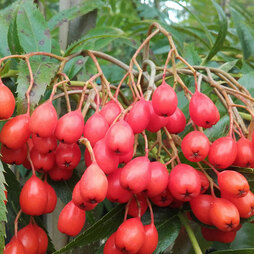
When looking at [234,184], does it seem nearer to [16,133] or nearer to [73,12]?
[16,133]

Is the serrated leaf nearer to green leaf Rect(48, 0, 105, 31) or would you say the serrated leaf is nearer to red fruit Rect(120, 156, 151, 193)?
red fruit Rect(120, 156, 151, 193)

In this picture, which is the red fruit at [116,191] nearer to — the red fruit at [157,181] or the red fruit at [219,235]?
the red fruit at [157,181]

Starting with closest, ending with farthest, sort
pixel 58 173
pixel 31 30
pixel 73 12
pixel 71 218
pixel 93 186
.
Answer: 1. pixel 93 186
2. pixel 71 218
3. pixel 58 173
4. pixel 31 30
5. pixel 73 12

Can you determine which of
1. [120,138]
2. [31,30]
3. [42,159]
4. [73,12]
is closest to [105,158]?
[120,138]

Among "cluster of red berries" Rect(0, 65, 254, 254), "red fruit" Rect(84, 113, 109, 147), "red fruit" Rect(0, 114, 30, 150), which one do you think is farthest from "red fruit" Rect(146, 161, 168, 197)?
"red fruit" Rect(0, 114, 30, 150)

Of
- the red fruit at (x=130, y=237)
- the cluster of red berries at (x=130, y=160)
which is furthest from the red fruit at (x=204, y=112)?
the red fruit at (x=130, y=237)

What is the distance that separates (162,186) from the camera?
2.12 ft

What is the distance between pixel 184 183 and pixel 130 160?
10 centimetres

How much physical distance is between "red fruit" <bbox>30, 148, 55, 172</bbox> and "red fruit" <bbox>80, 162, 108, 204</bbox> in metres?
0.17

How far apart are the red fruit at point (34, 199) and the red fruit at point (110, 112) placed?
171 millimetres

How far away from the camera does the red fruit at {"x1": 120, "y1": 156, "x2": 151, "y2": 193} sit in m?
0.59

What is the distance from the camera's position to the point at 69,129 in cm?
65

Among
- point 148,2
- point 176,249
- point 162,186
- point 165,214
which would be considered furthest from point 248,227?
point 148,2

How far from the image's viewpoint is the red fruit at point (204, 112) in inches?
27.0
